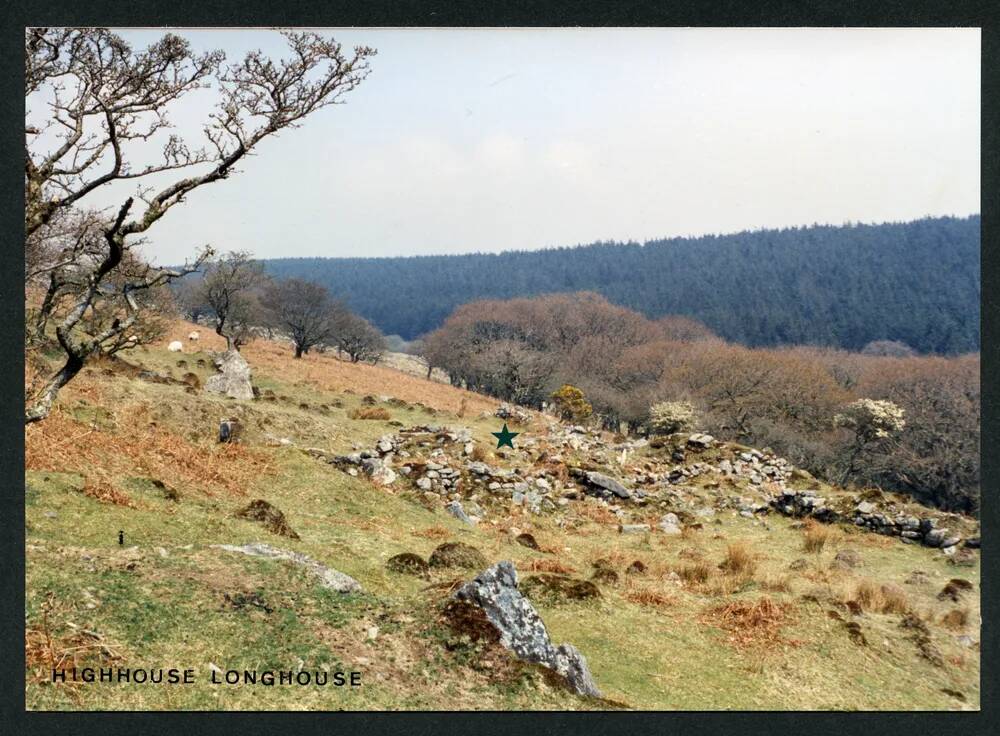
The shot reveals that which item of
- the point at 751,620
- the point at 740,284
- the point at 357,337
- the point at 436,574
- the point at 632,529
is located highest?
the point at 740,284

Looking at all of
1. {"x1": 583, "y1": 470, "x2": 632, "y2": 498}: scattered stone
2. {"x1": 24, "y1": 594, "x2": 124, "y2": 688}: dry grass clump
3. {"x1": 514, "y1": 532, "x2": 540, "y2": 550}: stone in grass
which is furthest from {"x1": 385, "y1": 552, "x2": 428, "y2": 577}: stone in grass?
{"x1": 583, "y1": 470, "x2": 632, "y2": 498}: scattered stone

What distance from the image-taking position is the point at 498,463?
19875 mm

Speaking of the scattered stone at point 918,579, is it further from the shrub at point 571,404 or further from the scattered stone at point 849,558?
the shrub at point 571,404

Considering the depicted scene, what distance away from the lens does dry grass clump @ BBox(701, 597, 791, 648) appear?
9.89 metres

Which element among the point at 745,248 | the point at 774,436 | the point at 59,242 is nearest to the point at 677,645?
the point at 59,242

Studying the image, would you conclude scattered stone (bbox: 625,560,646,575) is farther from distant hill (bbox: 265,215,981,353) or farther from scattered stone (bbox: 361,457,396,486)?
distant hill (bbox: 265,215,981,353)

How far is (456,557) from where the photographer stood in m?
10.8

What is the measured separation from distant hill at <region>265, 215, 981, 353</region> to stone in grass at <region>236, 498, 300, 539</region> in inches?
613

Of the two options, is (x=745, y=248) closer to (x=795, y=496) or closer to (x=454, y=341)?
(x=454, y=341)

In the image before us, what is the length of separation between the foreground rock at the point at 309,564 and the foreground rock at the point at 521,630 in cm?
156

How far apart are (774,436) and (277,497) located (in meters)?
32.0

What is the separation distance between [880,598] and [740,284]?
67.2m

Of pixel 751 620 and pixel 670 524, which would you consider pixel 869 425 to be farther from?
pixel 751 620

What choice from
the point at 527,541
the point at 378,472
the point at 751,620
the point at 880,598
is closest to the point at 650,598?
the point at 751,620
